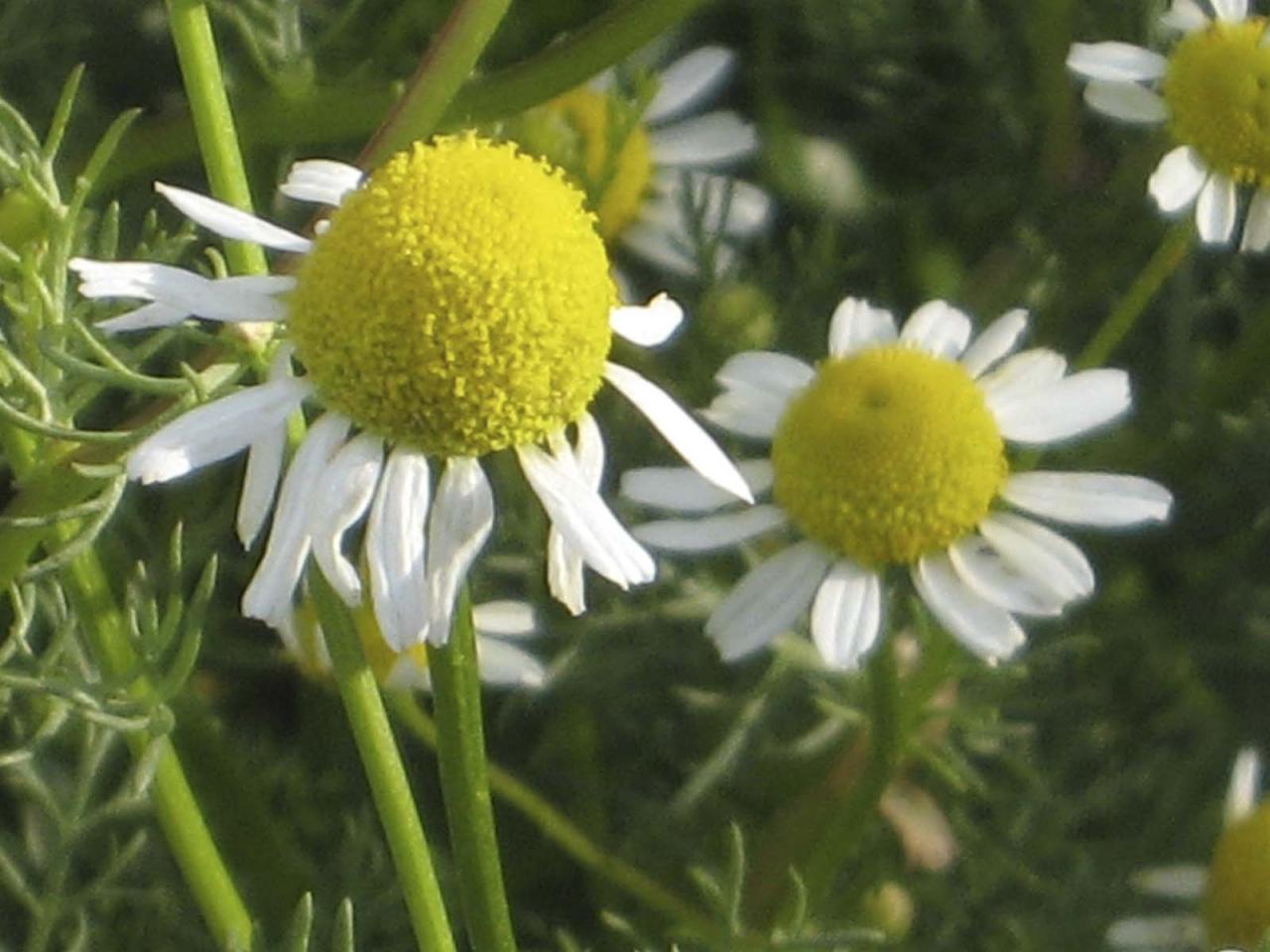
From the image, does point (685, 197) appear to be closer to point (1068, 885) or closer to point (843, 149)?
point (843, 149)

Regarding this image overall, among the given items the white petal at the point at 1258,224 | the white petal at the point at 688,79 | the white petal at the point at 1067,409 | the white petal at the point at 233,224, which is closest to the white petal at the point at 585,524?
the white petal at the point at 233,224

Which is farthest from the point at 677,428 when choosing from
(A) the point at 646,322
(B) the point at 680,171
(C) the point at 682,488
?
(B) the point at 680,171

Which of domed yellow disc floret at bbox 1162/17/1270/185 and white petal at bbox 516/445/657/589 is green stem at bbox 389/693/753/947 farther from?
domed yellow disc floret at bbox 1162/17/1270/185

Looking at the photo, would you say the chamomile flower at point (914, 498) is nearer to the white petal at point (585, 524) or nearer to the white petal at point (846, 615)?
the white petal at point (846, 615)

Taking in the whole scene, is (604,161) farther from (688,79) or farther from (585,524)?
(585,524)

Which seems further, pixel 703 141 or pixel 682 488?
pixel 703 141
